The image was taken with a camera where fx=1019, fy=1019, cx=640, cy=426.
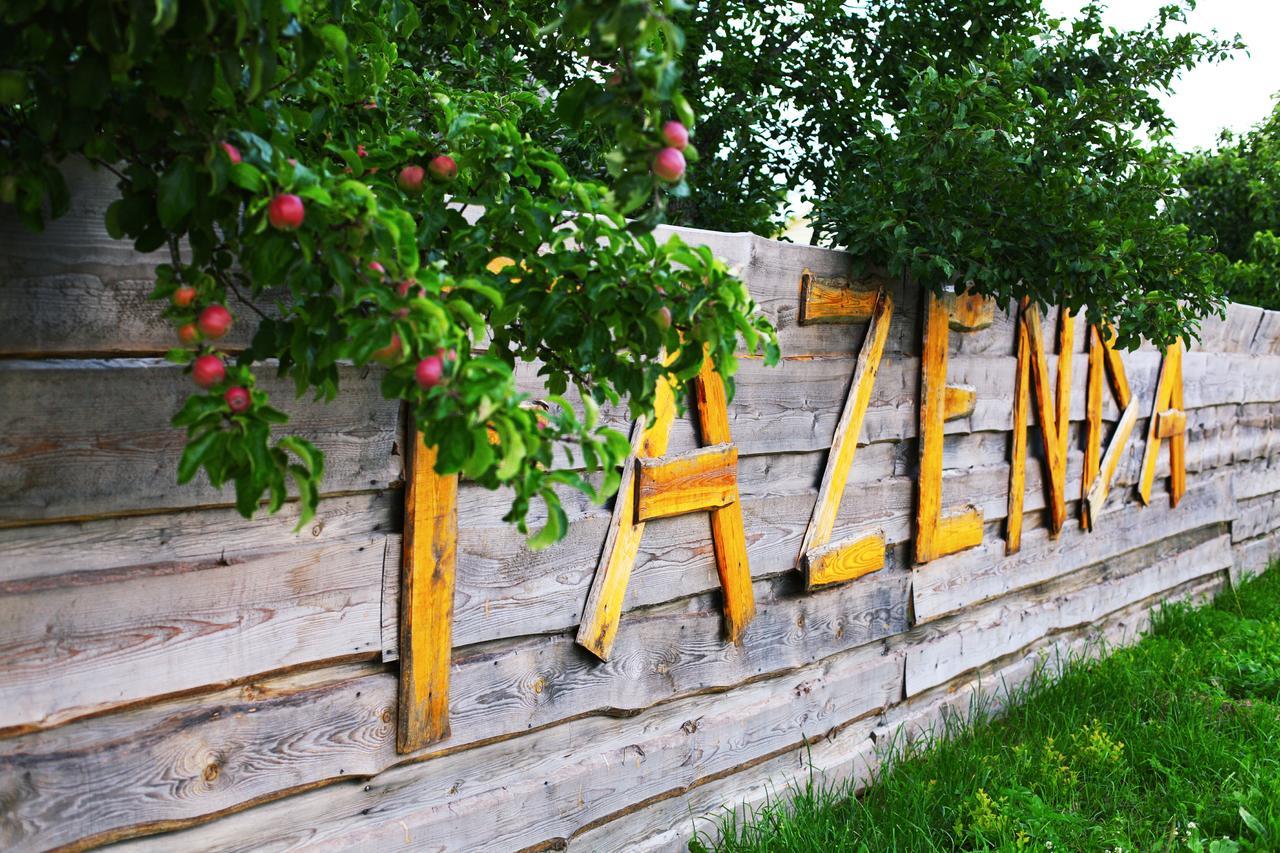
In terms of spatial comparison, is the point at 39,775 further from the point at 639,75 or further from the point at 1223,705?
the point at 1223,705

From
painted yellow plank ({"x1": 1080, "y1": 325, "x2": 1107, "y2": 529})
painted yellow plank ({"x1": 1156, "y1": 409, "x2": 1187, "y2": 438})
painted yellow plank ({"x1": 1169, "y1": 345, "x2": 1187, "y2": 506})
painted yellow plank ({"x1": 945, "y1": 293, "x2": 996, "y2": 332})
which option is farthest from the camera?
painted yellow plank ({"x1": 1169, "y1": 345, "x2": 1187, "y2": 506})

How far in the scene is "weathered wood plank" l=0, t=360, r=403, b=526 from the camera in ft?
5.49

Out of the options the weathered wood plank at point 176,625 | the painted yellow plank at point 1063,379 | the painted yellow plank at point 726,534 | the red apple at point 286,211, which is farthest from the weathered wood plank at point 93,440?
the painted yellow plank at point 1063,379

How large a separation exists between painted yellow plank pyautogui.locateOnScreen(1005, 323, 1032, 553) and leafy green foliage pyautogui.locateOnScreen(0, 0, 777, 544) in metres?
2.83

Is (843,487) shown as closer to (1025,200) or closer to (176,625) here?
(1025,200)

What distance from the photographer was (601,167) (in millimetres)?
3900

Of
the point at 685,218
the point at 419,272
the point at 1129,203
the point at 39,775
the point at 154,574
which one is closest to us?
the point at 419,272

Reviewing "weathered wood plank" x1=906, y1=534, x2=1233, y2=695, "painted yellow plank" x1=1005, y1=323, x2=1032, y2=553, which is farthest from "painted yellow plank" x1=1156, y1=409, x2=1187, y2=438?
"painted yellow plank" x1=1005, y1=323, x2=1032, y2=553

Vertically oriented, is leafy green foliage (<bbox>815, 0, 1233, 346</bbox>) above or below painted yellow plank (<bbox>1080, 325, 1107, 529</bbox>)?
above

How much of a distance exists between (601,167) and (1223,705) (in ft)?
11.1

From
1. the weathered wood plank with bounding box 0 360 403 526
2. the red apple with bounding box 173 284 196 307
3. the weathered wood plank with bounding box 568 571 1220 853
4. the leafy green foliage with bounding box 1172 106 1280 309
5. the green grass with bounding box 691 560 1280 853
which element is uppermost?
the leafy green foliage with bounding box 1172 106 1280 309

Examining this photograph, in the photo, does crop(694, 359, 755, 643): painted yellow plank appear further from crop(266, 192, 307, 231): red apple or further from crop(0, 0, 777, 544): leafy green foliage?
crop(266, 192, 307, 231): red apple

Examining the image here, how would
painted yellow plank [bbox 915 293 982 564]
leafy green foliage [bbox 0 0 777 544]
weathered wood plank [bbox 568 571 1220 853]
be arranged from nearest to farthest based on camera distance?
leafy green foliage [bbox 0 0 777 544], weathered wood plank [bbox 568 571 1220 853], painted yellow plank [bbox 915 293 982 564]

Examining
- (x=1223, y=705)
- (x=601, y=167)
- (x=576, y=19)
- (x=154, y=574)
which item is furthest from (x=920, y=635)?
(x=576, y=19)
